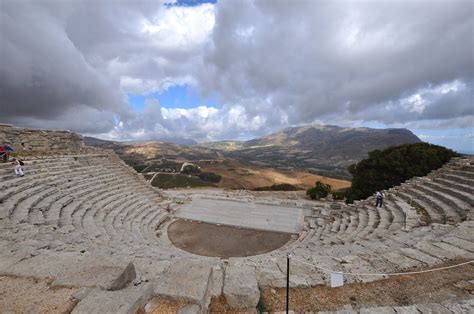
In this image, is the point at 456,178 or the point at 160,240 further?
the point at 456,178

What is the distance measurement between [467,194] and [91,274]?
50.9 ft

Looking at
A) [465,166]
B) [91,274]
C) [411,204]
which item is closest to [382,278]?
[91,274]

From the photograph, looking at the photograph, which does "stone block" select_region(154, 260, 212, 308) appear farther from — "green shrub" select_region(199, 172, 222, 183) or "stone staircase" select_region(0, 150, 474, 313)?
"green shrub" select_region(199, 172, 222, 183)

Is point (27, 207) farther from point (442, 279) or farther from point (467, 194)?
point (467, 194)

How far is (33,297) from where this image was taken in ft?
13.4

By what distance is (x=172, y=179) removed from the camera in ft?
174

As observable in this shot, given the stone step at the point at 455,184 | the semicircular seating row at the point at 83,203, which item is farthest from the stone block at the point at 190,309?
the stone step at the point at 455,184

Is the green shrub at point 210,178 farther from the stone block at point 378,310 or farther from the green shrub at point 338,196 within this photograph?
the stone block at point 378,310

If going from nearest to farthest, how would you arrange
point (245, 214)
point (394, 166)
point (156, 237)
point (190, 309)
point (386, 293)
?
point (190, 309)
point (386, 293)
point (156, 237)
point (245, 214)
point (394, 166)

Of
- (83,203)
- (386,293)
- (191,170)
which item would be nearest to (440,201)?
(386,293)

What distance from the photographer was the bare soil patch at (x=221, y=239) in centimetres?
1268

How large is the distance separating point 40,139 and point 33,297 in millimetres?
21573

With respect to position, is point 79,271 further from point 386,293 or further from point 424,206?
point 424,206

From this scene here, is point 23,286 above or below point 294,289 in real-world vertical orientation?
above
